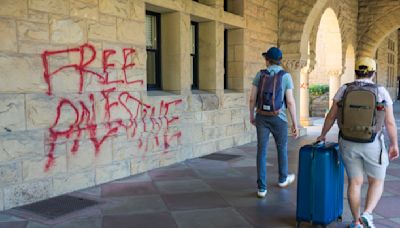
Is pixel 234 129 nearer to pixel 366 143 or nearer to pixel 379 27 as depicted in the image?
pixel 366 143

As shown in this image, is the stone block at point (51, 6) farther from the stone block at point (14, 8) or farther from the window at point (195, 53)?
the window at point (195, 53)

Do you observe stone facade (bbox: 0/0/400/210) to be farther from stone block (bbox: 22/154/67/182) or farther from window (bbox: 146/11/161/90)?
window (bbox: 146/11/161/90)

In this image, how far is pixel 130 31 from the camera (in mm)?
5684

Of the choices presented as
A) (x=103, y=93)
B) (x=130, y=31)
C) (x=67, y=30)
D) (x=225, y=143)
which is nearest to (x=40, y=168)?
(x=103, y=93)

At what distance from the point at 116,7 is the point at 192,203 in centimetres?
272

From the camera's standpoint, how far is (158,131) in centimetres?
623

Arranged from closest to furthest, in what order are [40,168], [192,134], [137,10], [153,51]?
[40,168]
[137,10]
[153,51]
[192,134]

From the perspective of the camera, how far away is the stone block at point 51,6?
4.43 metres

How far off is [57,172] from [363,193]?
3552 mm

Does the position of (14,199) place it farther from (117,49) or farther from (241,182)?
(241,182)

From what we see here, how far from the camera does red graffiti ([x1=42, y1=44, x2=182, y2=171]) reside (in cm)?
475

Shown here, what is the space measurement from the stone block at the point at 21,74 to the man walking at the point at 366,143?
10.0ft

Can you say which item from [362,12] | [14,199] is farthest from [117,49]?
[362,12]

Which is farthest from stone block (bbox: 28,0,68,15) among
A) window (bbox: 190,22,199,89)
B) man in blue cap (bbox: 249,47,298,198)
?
window (bbox: 190,22,199,89)
